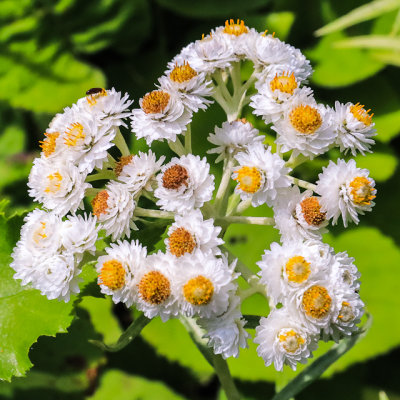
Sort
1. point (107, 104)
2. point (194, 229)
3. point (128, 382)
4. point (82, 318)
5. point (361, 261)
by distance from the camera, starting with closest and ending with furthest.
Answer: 1. point (194, 229)
2. point (107, 104)
3. point (82, 318)
4. point (128, 382)
5. point (361, 261)

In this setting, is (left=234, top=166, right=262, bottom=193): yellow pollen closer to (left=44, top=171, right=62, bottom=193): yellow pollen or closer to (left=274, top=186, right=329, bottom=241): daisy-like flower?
(left=274, top=186, right=329, bottom=241): daisy-like flower

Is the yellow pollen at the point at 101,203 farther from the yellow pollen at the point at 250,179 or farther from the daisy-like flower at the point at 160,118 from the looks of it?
the yellow pollen at the point at 250,179

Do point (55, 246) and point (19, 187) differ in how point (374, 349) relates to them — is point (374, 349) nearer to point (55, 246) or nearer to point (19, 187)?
point (55, 246)

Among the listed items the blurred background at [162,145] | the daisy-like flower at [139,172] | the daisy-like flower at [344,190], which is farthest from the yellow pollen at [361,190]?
the blurred background at [162,145]

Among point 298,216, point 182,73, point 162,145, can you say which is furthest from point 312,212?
point 162,145

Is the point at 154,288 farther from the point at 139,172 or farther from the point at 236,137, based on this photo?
the point at 236,137

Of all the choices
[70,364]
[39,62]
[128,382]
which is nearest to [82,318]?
[70,364]
